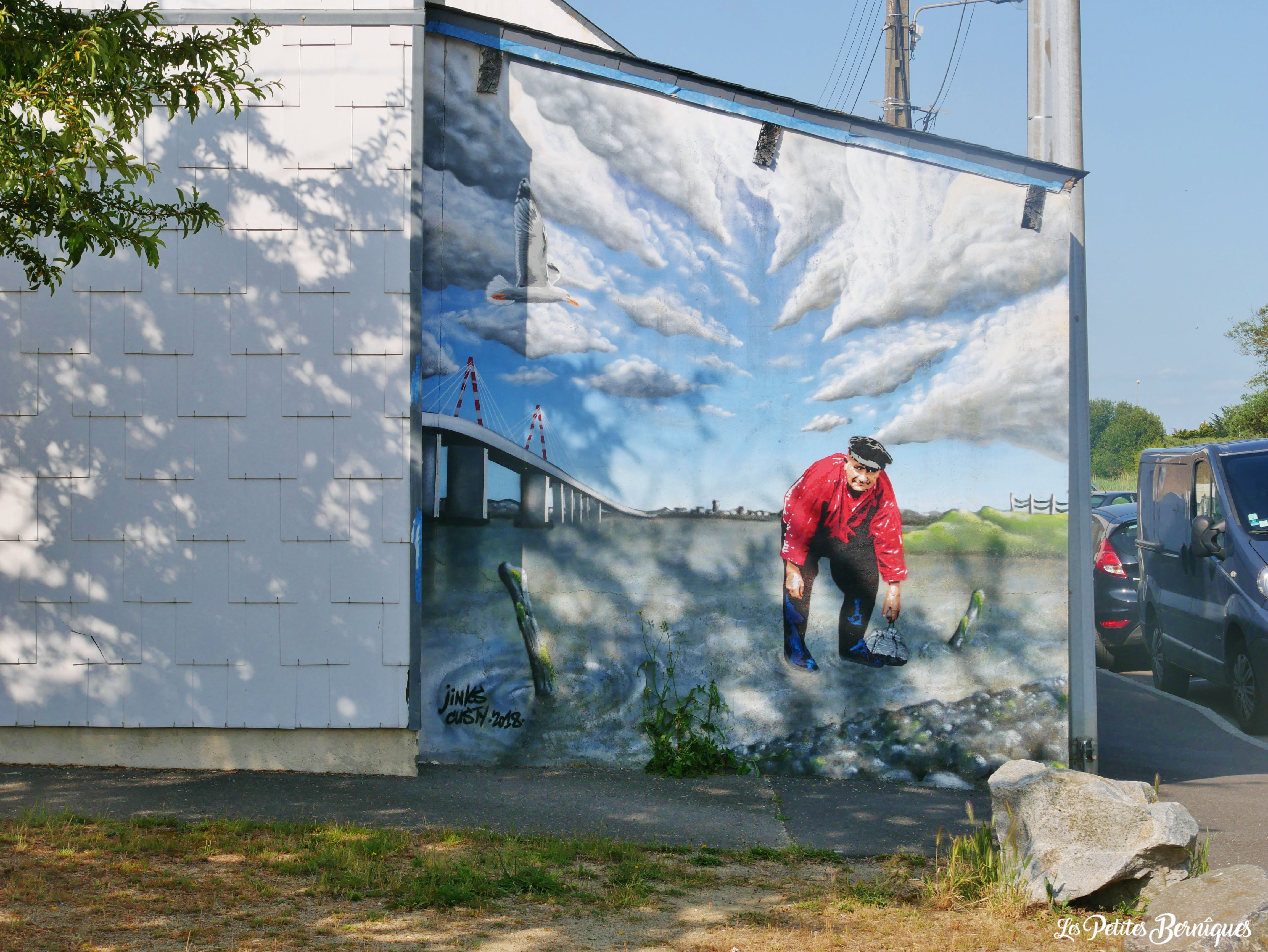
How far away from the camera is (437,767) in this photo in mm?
6980

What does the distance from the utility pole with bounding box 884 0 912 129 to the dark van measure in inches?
475

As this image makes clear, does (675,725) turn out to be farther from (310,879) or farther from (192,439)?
(192,439)

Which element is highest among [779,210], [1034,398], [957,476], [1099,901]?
[779,210]

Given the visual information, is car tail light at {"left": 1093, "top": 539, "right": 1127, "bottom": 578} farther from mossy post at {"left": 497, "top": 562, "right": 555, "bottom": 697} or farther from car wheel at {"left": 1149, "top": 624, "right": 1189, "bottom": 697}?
mossy post at {"left": 497, "top": 562, "right": 555, "bottom": 697}

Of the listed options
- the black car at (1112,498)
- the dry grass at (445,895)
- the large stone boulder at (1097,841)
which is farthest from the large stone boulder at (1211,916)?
the black car at (1112,498)

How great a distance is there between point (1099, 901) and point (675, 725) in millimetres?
3021

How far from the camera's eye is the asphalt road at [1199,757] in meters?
6.34

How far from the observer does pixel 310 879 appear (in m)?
4.86

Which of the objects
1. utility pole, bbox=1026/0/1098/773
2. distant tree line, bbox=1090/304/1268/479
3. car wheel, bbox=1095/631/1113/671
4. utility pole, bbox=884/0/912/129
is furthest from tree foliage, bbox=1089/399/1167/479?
utility pole, bbox=1026/0/1098/773

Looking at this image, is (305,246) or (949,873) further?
(305,246)

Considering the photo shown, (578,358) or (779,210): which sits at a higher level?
(779,210)

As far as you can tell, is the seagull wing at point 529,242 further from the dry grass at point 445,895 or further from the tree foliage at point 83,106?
the dry grass at point 445,895

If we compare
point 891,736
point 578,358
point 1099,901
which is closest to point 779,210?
point 578,358

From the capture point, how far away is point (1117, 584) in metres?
12.4
